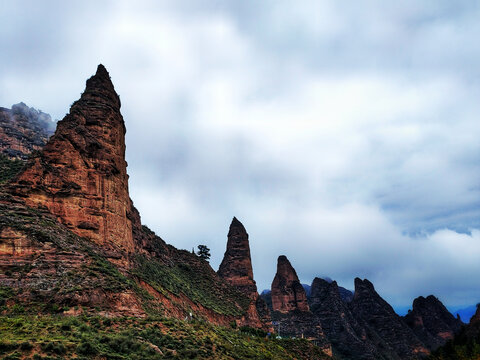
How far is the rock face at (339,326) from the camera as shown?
109 m

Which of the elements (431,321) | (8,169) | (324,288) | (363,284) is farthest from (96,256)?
(431,321)

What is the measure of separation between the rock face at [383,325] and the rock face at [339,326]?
262 inches

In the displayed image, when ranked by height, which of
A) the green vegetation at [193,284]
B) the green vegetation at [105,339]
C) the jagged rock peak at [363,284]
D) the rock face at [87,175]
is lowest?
the green vegetation at [105,339]

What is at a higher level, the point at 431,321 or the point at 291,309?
the point at 291,309

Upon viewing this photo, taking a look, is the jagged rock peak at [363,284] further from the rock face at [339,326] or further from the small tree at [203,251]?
the small tree at [203,251]

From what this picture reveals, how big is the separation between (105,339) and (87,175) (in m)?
22.2

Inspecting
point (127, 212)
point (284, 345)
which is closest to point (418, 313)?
point (284, 345)

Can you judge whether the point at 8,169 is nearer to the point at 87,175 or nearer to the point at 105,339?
the point at 87,175

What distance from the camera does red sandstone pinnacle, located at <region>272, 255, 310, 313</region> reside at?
372ft

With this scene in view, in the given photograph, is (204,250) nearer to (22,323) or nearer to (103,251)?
(103,251)

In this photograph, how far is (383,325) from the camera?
133m

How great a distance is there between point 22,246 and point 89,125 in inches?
812

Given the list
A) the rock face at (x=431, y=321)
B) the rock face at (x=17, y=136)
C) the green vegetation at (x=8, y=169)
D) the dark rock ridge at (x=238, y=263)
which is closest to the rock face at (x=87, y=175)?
the green vegetation at (x=8, y=169)

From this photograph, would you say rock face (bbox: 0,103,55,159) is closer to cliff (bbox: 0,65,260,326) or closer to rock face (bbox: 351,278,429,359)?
cliff (bbox: 0,65,260,326)
